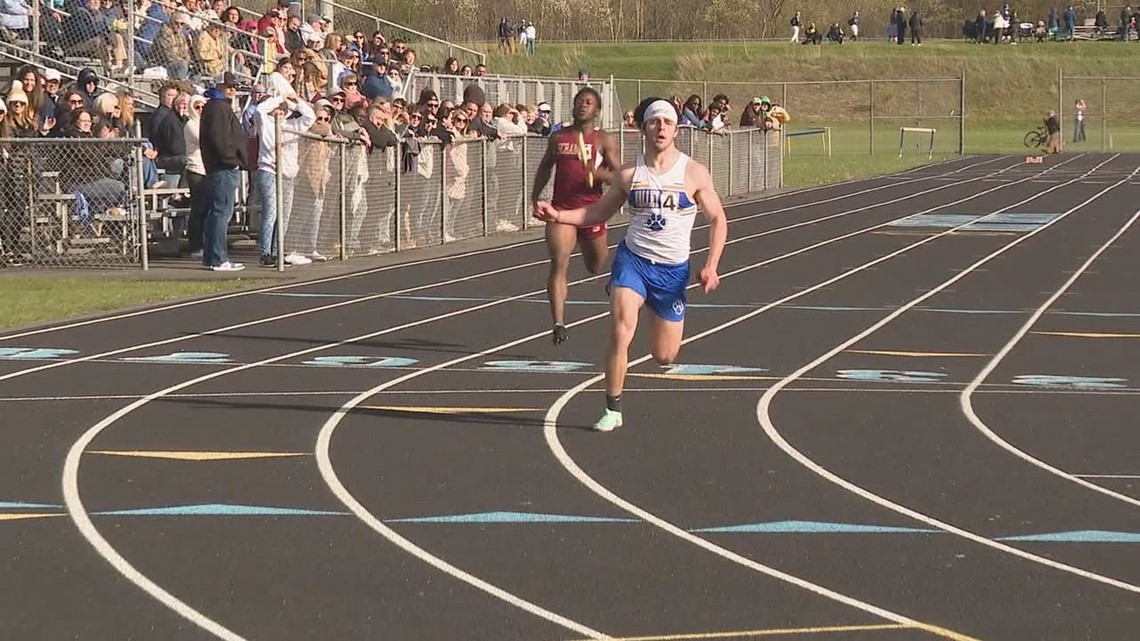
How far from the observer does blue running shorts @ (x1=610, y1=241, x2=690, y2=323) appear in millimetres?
11031

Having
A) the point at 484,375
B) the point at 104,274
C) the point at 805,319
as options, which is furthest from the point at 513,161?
the point at 484,375

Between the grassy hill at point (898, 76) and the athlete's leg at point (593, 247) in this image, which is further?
the grassy hill at point (898, 76)

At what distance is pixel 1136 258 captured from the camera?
77.3 ft

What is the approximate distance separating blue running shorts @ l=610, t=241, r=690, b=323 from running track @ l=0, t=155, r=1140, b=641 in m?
0.71

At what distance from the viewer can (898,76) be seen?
90750 millimetres

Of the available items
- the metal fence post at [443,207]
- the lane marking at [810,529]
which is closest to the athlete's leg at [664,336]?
the lane marking at [810,529]

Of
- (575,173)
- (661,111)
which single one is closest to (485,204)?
(575,173)

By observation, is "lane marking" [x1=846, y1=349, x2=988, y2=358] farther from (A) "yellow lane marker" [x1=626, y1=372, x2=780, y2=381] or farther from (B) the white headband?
(B) the white headband

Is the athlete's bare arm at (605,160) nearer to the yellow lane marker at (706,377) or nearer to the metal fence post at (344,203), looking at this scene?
the yellow lane marker at (706,377)

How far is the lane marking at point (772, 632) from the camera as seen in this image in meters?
6.55

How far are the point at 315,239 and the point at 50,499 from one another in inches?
528

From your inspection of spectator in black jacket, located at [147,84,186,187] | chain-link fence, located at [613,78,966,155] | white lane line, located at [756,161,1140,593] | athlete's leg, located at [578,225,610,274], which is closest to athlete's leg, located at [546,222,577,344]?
athlete's leg, located at [578,225,610,274]

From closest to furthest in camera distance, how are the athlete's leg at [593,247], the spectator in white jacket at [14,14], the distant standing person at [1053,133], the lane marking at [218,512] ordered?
1. the lane marking at [218,512]
2. the athlete's leg at [593,247]
3. the spectator in white jacket at [14,14]
4. the distant standing person at [1053,133]

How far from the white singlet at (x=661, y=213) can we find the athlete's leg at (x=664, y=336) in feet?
1.27
